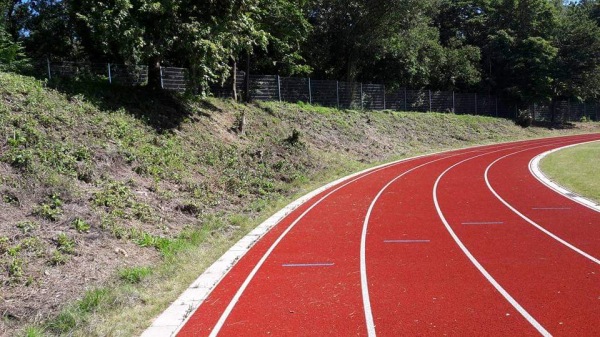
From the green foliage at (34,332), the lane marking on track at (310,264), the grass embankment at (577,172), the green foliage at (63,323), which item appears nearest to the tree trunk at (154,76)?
the lane marking on track at (310,264)

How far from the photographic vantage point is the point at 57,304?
606 cm

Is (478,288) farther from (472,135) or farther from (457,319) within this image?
(472,135)

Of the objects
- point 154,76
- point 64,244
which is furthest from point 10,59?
point 64,244

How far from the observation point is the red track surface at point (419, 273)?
5.63 meters

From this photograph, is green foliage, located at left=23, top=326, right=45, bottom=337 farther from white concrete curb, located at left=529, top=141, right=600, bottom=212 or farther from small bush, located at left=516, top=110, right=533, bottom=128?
small bush, located at left=516, top=110, right=533, bottom=128

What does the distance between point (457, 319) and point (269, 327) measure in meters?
2.29

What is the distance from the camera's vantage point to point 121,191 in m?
10.6

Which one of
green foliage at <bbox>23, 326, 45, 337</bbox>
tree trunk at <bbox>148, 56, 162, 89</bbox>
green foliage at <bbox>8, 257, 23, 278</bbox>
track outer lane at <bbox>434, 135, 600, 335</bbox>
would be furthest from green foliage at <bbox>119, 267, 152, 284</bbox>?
tree trunk at <bbox>148, 56, 162, 89</bbox>

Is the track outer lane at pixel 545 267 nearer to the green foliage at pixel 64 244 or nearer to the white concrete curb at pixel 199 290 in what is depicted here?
the white concrete curb at pixel 199 290

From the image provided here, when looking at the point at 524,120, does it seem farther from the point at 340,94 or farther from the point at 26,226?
the point at 26,226

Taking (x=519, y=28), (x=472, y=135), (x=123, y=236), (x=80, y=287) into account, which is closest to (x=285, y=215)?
(x=123, y=236)

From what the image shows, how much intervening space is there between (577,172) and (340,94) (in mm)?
18184

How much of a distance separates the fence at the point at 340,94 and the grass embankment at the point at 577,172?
13507mm

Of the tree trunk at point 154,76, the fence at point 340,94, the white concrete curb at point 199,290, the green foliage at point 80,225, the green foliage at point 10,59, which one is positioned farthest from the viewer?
the fence at point 340,94
